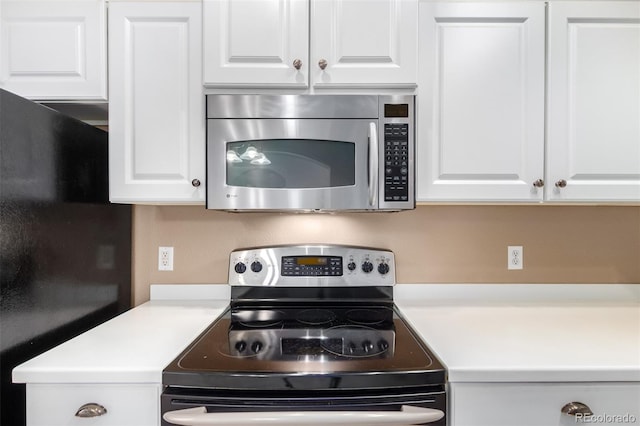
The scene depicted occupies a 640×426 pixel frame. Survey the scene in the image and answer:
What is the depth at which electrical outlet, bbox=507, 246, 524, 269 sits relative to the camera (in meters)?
1.62

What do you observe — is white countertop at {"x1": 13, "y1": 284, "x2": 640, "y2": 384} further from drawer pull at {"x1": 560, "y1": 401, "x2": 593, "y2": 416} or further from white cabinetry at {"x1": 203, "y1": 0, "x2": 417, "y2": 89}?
white cabinetry at {"x1": 203, "y1": 0, "x2": 417, "y2": 89}

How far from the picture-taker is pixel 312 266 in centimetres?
150

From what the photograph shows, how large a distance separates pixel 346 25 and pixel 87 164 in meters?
1.05

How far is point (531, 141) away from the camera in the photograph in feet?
4.17

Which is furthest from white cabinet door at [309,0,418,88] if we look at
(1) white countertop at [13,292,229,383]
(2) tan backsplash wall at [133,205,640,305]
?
(1) white countertop at [13,292,229,383]

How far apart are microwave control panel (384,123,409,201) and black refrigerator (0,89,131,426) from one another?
1.07 m

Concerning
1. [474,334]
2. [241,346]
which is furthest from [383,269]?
[241,346]

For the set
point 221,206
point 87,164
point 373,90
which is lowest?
point 221,206

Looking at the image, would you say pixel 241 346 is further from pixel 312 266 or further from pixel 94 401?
pixel 312 266

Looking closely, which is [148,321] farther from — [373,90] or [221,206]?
[373,90]

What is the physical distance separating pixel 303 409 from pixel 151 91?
1.14 m

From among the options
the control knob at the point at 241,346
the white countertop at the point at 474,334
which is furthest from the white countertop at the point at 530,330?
the control knob at the point at 241,346

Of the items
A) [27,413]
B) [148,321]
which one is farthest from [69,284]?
[27,413]

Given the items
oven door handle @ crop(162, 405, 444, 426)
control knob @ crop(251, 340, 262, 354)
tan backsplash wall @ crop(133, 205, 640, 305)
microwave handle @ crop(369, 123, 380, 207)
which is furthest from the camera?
tan backsplash wall @ crop(133, 205, 640, 305)
